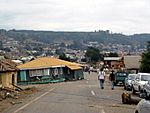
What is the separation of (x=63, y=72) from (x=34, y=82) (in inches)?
343

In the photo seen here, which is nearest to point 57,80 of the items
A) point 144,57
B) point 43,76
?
point 43,76

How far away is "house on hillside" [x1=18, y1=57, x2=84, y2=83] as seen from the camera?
253ft

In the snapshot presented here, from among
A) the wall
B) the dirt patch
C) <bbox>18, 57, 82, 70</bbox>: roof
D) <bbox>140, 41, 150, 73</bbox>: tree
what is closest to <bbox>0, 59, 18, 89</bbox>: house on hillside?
the wall

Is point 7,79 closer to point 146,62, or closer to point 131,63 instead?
point 146,62

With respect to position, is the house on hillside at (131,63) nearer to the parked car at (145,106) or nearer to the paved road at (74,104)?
the paved road at (74,104)

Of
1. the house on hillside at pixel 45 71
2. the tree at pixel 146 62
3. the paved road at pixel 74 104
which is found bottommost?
the house on hillside at pixel 45 71

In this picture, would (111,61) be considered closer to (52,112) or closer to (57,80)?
(57,80)

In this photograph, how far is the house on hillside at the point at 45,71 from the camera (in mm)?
76994

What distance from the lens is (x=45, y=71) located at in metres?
79.2

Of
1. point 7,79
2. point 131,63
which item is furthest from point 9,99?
point 131,63

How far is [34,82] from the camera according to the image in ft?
249

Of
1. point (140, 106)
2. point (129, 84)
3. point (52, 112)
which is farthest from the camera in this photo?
point (129, 84)

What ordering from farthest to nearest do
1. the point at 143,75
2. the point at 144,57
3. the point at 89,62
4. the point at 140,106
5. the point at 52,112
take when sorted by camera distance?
the point at 89,62
the point at 144,57
the point at 143,75
the point at 52,112
the point at 140,106

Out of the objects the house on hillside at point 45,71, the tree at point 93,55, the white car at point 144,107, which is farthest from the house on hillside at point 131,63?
the tree at point 93,55
